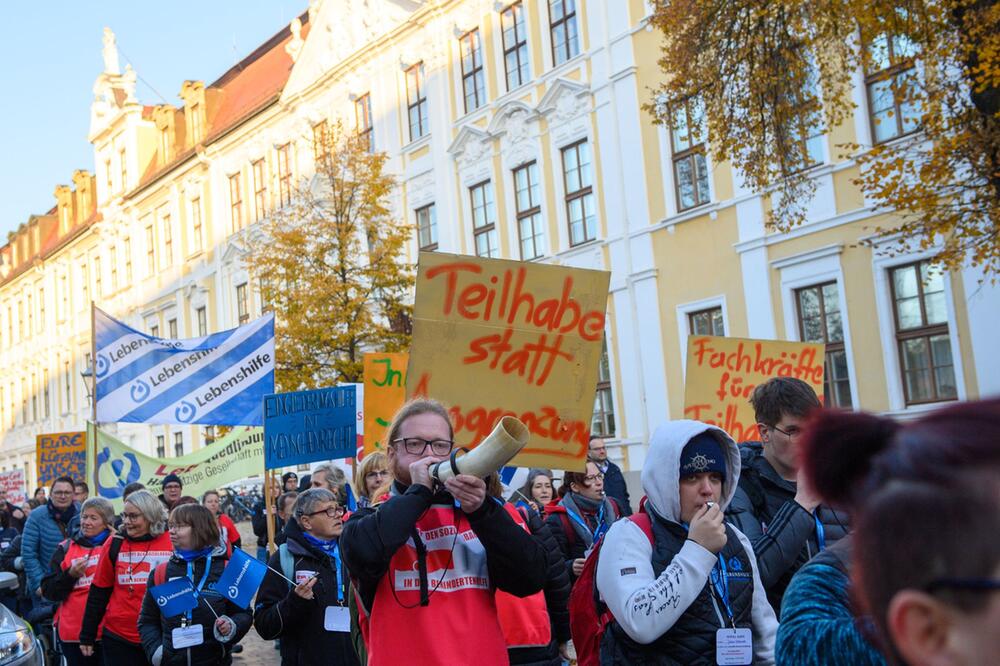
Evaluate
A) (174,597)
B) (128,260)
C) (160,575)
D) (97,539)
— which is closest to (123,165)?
(128,260)

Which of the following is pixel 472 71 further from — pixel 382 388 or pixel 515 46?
pixel 382 388

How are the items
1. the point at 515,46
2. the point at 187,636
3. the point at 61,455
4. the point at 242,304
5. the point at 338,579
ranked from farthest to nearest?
1. the point at 242,304
2. the point at 515,46
3. the point at 61,455
4. the point at 187,636
5. the point at 338,579

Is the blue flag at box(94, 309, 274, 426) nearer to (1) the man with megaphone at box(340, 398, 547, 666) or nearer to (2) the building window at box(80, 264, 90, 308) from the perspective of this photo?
(1) the man with megaphone at box(340, 398, 547, 666)

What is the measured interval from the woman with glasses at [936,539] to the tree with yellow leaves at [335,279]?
2113 cm

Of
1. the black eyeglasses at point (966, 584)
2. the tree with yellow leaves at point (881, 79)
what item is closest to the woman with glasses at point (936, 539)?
the black eyeglasses at point (966, 584)

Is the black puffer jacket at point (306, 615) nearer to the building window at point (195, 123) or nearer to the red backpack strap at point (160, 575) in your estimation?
the red backpack strap at point (160, 575)

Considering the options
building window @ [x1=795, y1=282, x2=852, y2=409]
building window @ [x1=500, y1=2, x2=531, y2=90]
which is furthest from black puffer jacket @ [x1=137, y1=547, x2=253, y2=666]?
building window @ [x1=500, y1=2, x2=531, y2=90]

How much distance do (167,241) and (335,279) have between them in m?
20.6

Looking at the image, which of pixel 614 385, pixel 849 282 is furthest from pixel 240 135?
pixel 849 282

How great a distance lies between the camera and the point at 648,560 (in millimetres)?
3379

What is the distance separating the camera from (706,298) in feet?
68.8

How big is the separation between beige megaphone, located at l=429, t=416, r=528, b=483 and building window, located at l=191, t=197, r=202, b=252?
37217 millimetres

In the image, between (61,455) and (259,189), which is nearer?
(61,455)

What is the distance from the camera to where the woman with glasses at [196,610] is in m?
6.43
